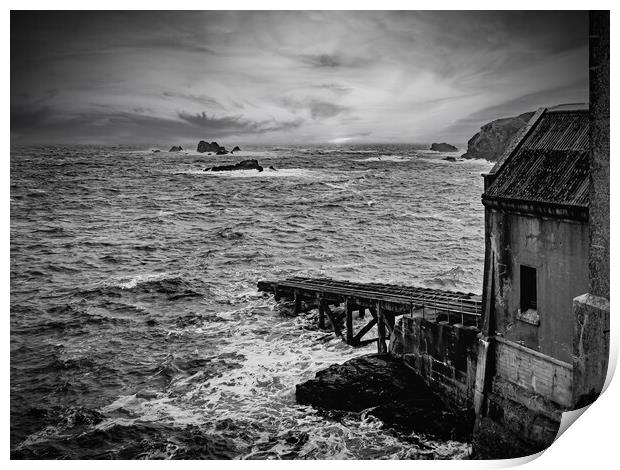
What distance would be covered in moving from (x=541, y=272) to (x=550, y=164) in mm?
1924

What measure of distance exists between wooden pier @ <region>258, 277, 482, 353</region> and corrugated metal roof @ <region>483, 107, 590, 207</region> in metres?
3.07

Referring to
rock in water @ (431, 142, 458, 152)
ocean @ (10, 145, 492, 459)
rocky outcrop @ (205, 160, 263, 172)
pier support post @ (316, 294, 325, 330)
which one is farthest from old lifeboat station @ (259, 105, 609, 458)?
rocky outcrop @ (205, 160, 263, 172)

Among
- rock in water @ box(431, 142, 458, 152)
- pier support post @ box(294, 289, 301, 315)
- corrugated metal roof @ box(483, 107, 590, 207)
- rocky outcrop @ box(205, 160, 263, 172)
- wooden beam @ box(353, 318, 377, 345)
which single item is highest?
rocky outcrop @ box(205, 160, 263, 172)

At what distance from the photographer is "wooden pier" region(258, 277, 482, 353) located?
12781 millimetres

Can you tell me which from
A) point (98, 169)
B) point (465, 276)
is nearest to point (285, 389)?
point (465, 276)

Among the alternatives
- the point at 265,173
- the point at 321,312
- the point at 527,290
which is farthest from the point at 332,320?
the point at 265,173

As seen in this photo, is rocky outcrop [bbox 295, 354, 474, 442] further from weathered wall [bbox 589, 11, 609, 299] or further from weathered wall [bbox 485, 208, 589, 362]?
weathered wall [bbox 589, 11, 609, 299]

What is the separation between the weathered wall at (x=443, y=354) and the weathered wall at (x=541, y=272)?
0.95m

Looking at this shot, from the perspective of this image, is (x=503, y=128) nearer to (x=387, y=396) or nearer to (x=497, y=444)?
(x=387, y=396)

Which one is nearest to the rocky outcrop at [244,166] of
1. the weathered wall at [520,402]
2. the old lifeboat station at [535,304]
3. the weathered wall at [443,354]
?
the weathered wall at [443,354]

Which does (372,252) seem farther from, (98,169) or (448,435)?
(448,435)

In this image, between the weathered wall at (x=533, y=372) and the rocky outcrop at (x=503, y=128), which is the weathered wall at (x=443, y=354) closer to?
the weathered wall at (x=533, y=372)

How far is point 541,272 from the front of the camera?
969 cm

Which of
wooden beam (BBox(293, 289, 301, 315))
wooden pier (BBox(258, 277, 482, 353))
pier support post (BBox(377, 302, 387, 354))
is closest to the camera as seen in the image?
wooden pier (BBox(258, 277, 482, 353))
